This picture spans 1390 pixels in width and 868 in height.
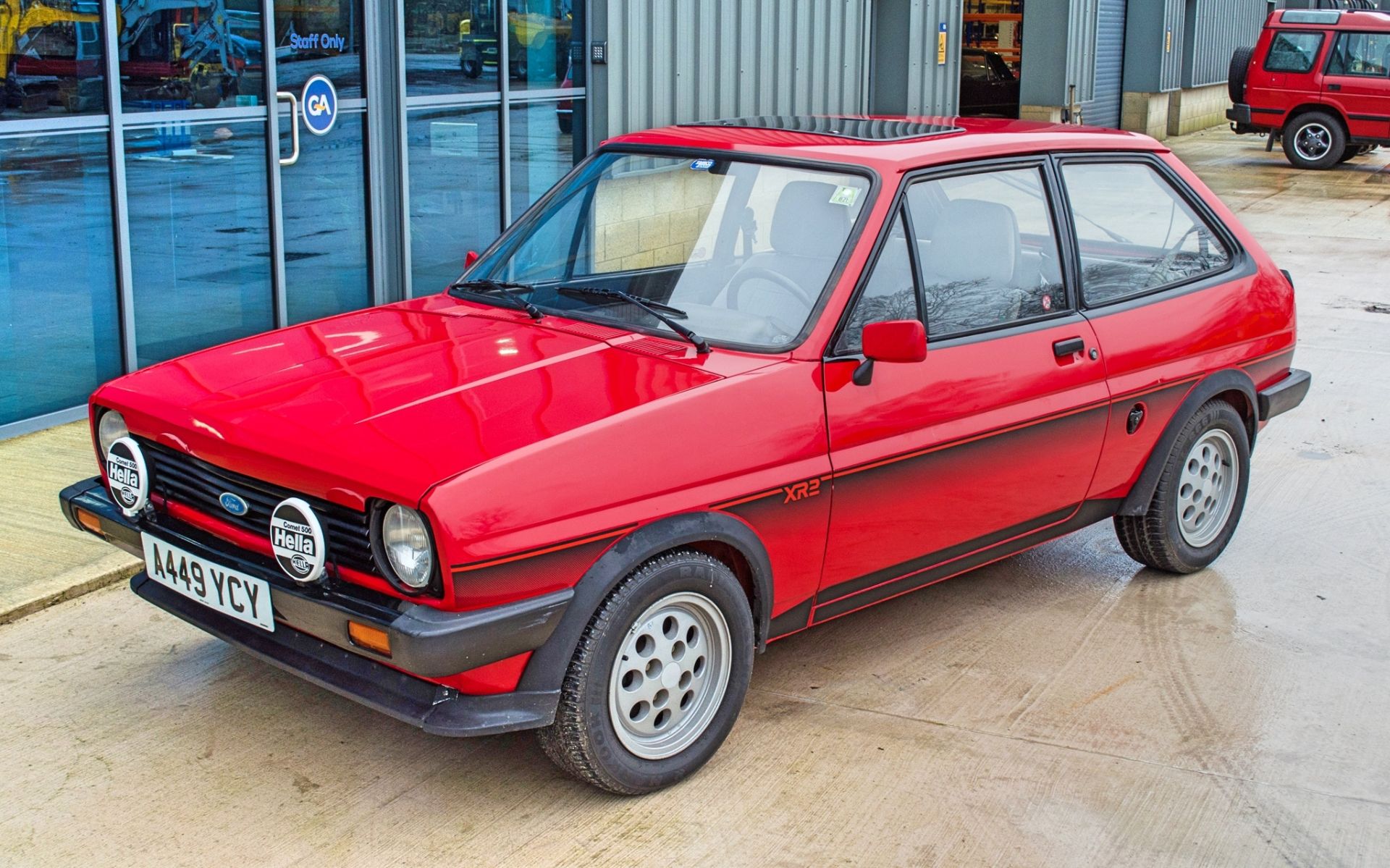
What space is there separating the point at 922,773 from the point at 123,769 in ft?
6.95

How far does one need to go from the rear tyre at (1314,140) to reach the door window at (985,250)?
60.1 feet

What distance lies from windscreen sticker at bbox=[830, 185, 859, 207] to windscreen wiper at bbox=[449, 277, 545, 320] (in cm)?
94

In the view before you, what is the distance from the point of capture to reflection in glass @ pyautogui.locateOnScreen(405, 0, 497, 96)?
29.1ft

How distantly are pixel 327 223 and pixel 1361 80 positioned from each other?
17.1m

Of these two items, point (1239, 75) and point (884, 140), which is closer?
point (884, 140)

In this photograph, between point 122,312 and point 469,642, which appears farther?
point 122,312

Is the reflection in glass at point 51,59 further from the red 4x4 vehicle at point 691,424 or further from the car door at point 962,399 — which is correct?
the car door at point 962,399

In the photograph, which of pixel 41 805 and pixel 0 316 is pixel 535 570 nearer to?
pixel 41 805

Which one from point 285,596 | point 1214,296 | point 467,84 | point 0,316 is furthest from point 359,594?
point 467,84

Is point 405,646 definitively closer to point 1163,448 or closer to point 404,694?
point 404,694

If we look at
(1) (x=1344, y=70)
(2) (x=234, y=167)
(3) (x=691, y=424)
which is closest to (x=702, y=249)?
(3) (x=691, y=424)

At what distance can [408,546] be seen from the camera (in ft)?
10.8

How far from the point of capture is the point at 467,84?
30.7 ft

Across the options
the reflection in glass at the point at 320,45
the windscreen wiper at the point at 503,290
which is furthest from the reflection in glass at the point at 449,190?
the windscreen wiper at the point at 503,290
